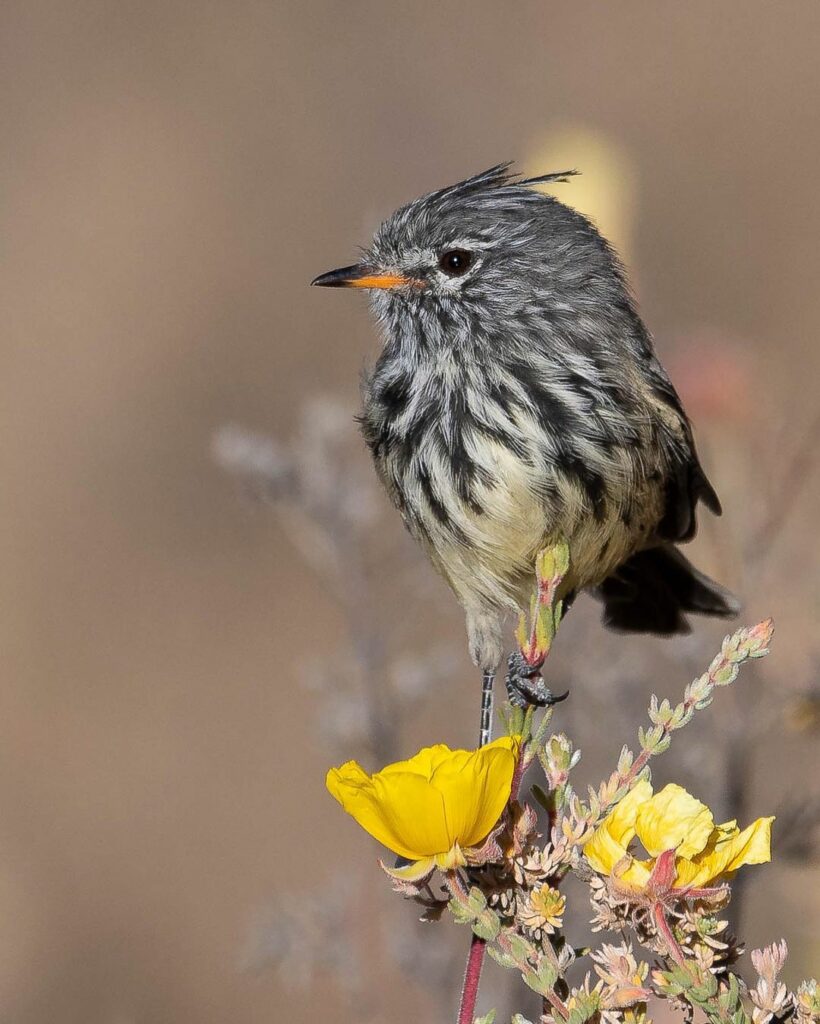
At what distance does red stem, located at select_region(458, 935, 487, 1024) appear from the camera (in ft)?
5.74

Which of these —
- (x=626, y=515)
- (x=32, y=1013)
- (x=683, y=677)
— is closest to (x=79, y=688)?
(x=32, y=1013)

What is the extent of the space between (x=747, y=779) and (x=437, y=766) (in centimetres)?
161

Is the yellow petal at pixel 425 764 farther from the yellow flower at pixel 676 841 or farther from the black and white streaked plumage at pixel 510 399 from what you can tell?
the black and white streaked plumage at pixel 510 399

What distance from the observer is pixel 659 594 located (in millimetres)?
4176

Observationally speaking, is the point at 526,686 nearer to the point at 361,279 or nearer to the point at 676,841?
the point at 676,841

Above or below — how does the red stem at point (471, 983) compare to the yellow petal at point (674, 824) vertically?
below

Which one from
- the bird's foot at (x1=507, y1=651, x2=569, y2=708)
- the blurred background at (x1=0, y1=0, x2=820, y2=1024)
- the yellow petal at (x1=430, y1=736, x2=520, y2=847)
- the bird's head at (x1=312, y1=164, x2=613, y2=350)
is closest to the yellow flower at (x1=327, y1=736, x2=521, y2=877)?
the yellow petal at (x1=430, y1=736, x2=520, y2=847)

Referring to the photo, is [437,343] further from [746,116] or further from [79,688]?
[746,116]

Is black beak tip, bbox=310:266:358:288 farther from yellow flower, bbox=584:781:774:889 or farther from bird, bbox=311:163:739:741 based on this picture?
yellow flower, bbox=584:781:774:889

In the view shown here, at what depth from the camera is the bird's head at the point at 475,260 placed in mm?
3555

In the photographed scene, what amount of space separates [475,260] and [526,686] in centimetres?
129

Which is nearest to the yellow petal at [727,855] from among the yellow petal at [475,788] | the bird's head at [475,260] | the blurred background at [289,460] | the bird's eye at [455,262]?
the yellow petal at [475,788]

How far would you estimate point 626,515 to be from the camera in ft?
11.4

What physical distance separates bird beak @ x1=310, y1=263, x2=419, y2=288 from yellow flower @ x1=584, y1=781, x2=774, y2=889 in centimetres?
194
